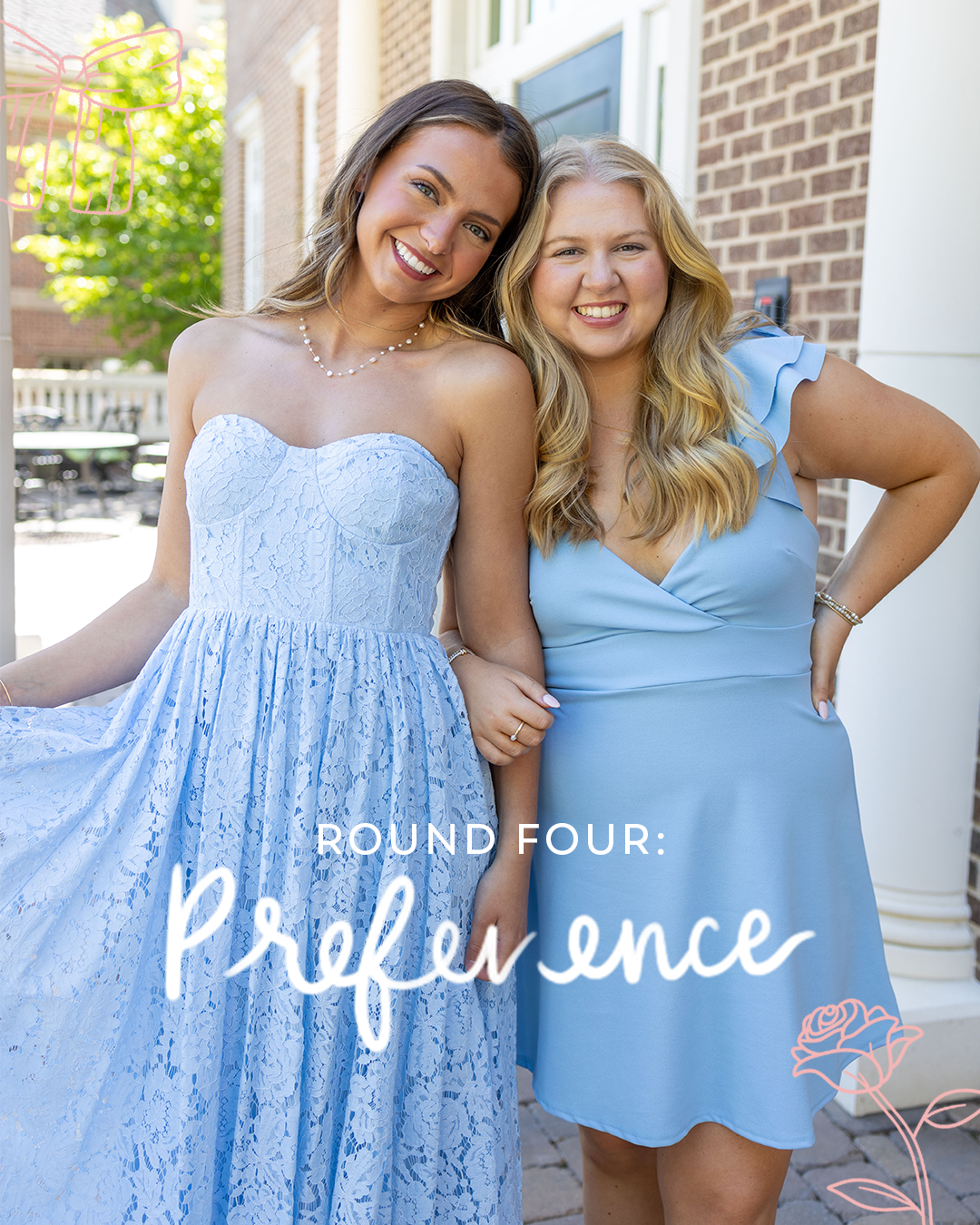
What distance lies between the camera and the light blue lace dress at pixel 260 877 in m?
1.60

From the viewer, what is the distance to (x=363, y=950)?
1707mm

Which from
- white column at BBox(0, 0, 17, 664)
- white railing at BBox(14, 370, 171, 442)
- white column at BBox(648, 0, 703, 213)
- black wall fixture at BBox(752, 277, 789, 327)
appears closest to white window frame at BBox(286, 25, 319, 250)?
white column at BBox(648, 0, 703, 213)

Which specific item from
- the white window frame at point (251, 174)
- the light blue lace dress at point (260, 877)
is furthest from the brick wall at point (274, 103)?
the light blue lace dress at point (260, 877)

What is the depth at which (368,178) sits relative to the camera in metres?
1.90

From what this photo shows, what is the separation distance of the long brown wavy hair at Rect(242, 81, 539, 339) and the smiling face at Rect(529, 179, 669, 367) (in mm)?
93

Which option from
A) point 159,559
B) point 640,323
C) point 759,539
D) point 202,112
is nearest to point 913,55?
point 640,323

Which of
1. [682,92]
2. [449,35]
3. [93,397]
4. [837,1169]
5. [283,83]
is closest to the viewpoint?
[837,1169]

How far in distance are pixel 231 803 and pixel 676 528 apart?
818mm

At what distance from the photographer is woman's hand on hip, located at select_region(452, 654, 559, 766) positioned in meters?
1.80

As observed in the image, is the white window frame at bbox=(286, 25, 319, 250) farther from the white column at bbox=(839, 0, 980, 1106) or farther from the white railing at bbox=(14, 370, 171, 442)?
the white railing at bbox=(14, 370, 171, 442)

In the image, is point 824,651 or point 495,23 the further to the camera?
point 495,23

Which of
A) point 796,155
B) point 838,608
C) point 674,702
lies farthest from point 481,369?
point 796,155

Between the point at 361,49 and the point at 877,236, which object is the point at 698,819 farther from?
the point at 361,49

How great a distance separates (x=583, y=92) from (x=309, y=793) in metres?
4.49
